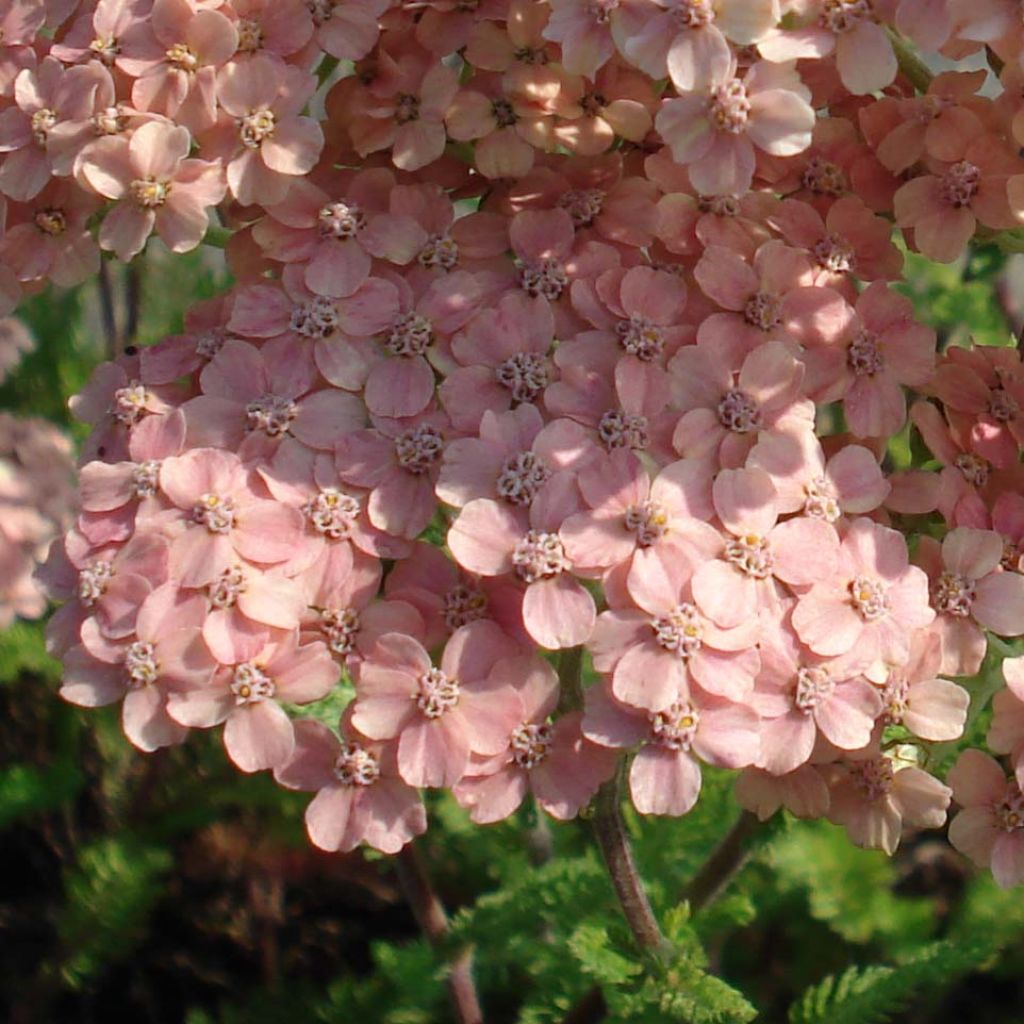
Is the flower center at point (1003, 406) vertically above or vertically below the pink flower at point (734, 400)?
below

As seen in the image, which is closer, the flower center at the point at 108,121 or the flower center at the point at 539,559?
the flower center at the point at 539,559

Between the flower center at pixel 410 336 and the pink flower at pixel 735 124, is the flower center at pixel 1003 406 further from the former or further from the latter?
the flower center at pixel 410 336

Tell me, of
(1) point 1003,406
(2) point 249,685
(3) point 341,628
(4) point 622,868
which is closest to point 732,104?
(1) point 1003,406

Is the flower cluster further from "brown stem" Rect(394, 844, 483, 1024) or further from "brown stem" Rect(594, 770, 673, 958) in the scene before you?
"brown stem" Rect(394, 844, 483, 1024)

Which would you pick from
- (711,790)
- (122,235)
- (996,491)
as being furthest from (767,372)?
(711,790)

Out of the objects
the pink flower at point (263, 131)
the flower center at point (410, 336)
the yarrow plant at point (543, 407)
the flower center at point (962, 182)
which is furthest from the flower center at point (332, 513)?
the flower center at point (962, 182)

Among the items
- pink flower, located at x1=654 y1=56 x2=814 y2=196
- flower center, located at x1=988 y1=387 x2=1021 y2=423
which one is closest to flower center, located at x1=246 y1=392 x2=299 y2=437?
pink flower, located at x1=654 y1=56 x2=814 y2=196

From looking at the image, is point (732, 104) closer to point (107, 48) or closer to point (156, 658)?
point (107, 48)
